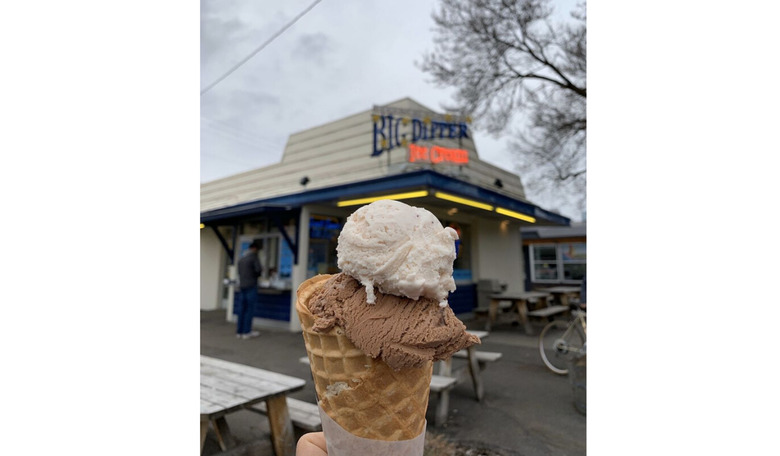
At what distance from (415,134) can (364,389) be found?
7.18 metres

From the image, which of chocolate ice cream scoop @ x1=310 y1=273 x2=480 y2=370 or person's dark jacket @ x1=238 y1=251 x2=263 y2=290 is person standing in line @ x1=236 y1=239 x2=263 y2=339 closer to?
person's dark jacket @ x1=238 y1=251 x2=263 y2=290

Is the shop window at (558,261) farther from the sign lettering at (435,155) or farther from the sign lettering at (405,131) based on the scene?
the sign lettering at (405,131)

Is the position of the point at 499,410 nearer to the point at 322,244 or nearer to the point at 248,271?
the point at 248,271

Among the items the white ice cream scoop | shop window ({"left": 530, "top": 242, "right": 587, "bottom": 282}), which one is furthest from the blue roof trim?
shop window ({"left": 530, "top": 242, "right": 587, "bottom": 282})

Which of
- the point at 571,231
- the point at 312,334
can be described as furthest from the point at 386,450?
the point at 571,231

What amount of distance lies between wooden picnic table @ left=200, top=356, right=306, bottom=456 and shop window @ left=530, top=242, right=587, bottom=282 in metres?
16.7

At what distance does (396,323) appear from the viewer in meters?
1.02

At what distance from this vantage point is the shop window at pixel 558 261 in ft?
56.2

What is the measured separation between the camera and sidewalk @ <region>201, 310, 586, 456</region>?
2824 millimetres

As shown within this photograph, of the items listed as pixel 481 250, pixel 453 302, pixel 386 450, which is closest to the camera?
pixel 386 450

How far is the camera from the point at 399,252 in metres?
1.05

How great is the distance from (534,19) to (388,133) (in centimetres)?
324

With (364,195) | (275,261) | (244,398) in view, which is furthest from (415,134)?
(244,398)

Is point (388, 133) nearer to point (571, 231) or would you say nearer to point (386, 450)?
point (386, 450)
